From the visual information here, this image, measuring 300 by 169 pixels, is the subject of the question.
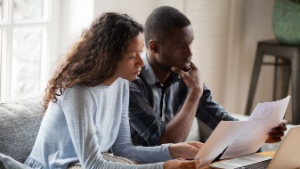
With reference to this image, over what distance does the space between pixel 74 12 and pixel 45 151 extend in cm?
99

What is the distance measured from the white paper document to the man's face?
440mm

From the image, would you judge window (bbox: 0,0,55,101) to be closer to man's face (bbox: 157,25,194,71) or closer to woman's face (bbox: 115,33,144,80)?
man's face (bbox: 157,25,194,71)

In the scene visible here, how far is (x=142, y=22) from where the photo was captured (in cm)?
337

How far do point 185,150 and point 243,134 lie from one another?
20 centimetres

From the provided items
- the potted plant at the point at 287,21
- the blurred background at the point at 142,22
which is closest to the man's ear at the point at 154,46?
the blurred background at the point at 142,22

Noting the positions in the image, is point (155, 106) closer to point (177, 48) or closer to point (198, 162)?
point (177, 48)

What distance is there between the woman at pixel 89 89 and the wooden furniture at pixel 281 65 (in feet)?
5.71

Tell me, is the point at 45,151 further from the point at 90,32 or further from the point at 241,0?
the point at 241,0

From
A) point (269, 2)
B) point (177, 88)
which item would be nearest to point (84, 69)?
point (177, 88)

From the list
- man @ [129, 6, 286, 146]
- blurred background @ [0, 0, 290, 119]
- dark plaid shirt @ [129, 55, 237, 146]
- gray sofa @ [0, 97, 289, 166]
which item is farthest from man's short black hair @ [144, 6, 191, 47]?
gray sofa @ [0, 97, 289, 166]

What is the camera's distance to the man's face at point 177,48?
2.61m

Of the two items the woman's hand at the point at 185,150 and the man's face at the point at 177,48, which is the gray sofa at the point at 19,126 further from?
the man's face at the point at 177,48

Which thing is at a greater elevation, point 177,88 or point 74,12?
point 74,12

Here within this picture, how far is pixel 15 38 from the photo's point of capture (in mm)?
2955
